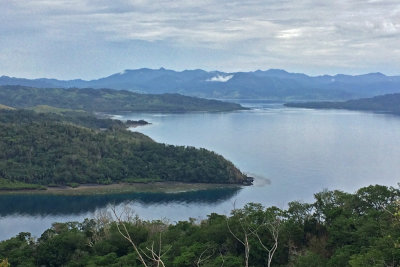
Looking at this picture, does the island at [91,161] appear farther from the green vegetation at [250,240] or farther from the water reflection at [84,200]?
the green vegetation at [250,240]

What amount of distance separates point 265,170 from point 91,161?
25488 mm

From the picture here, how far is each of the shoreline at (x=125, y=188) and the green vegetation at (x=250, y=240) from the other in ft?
89.8

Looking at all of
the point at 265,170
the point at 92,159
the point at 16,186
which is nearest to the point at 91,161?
the point at 92,159

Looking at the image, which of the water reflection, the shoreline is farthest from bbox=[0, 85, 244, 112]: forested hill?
the water reflection

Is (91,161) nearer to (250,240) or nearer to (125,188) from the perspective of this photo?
(125,188)

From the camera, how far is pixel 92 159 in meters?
66.6

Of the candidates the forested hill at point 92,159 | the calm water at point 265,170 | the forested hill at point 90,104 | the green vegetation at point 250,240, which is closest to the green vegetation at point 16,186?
the forested hill at point 92,159

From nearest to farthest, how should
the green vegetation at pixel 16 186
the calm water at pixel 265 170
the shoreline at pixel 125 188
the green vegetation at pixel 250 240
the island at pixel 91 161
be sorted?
the green vegetation at pixel 250 240, the calm water at pixel 265 170, the shoreline at pixel 125 188, the green vegetation at pixel 16 186, the island at pixel 91 161

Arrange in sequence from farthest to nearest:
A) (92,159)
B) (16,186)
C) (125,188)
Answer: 1. (92,159)
2. (125,188)
3. (16,186)

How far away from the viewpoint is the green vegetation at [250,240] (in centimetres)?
2025

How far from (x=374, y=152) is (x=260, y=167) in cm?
2451

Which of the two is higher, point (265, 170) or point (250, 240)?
point (250, 240)

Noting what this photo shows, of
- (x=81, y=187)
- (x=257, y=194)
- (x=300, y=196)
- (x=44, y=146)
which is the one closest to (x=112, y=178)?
(x=81, y=187)

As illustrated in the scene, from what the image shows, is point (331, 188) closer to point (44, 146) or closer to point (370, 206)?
Answer: point (370, 206)
